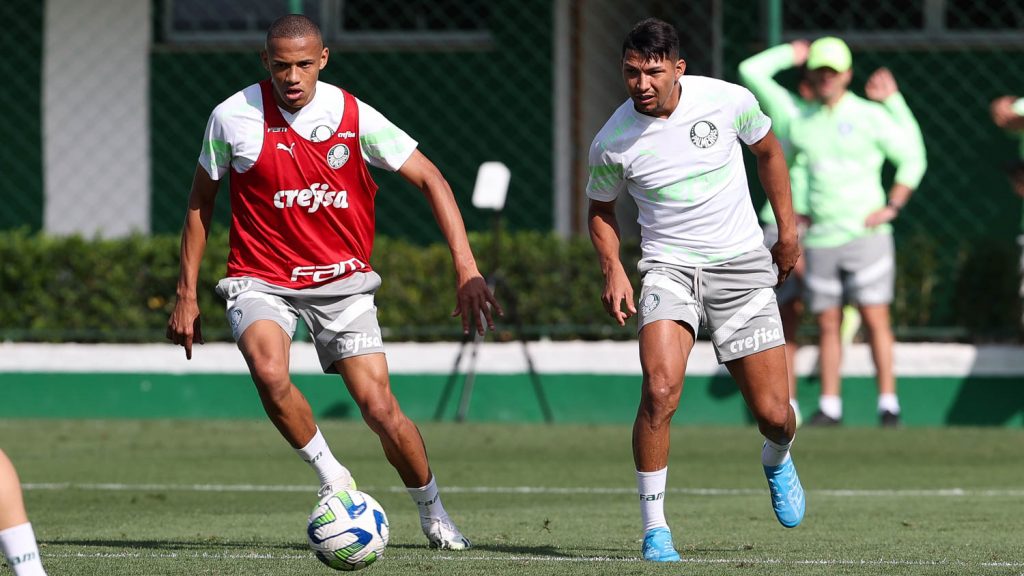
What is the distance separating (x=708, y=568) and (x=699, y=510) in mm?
2108

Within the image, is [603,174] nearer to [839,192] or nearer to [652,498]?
[652,498]

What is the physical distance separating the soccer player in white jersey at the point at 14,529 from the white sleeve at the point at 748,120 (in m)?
3.16

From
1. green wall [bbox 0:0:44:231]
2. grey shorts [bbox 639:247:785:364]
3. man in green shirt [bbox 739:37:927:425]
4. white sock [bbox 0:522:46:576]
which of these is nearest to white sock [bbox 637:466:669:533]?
grey shorts [bbox 639:247:785:364]

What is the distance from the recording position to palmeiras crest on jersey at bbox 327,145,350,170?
261 inches

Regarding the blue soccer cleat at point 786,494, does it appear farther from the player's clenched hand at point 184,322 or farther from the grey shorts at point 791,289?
the grey shorts at point 791,289

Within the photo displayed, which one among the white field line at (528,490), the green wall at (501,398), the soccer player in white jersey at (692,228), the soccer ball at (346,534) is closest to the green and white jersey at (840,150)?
the green wall at (501,398)

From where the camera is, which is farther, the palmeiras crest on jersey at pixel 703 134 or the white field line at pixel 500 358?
the white field line at pixel 500 358

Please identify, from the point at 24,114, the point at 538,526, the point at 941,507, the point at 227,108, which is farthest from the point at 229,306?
the point at 24,114

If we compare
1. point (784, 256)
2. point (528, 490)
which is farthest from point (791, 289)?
point (784, 256)

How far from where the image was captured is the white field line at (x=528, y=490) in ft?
28.2

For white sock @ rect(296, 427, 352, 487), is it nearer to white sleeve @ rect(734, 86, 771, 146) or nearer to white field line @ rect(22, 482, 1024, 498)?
white sleeve @ rect(734, 86, 771, 146)

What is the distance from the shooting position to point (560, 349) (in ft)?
40.0

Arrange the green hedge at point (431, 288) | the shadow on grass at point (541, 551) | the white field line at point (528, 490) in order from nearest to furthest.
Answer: the shadow on grass at point (541, 551) < the white field line at point (528, 490) < the green hedge at point (431, 288)

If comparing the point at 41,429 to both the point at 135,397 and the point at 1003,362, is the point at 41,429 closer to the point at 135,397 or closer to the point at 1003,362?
the point at 135,397
